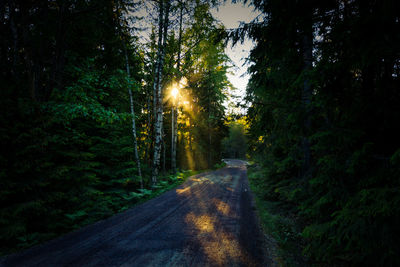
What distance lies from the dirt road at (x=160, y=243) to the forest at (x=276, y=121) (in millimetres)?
894

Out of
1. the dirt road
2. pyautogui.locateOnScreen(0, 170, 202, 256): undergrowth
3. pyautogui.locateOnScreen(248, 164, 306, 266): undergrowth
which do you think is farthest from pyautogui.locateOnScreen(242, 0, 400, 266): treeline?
pyautogui.locateOnScreen(0, 170, 202, 256): undergrowth

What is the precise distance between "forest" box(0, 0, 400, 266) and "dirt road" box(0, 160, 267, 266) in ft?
2.93

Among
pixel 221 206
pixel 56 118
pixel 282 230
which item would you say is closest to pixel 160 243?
pixel 282 230

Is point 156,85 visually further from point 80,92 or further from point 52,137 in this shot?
point 52,137

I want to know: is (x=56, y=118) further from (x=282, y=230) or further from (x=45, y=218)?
(x=282, y=230)

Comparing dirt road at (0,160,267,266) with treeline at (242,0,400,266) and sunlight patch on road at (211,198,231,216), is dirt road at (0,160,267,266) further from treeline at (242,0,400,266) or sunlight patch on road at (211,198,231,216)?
treeline at (242,0,400,266)

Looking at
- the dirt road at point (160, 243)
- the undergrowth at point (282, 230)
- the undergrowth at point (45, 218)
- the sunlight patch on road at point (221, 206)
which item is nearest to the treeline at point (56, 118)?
the undergrowth at point (45, 218)

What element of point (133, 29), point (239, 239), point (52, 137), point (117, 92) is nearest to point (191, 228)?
point (239, 239)

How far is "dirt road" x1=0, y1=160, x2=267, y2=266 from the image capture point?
344 centimetres

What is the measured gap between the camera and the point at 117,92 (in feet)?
35.6

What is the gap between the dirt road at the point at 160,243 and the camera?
344 cm

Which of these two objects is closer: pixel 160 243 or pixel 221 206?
pixel 160 243

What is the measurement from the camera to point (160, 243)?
414 centimetres

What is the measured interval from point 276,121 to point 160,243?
15.2ft
